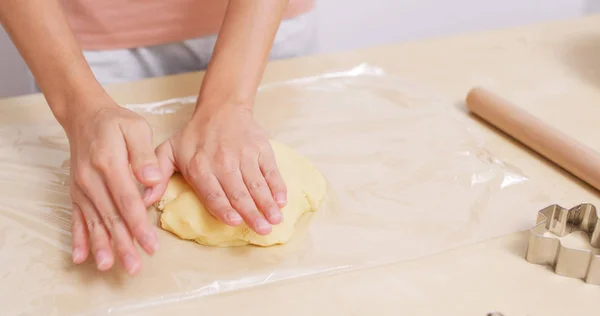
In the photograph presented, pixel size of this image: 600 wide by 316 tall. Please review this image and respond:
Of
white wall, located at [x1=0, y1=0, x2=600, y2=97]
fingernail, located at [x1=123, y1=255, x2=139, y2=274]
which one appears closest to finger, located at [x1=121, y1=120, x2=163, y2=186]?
fingernail, located at [x1=123, y1=255, x2=139, y2=274]

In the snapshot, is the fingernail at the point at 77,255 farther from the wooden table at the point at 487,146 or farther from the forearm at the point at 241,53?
the forearm at the point at 241,53

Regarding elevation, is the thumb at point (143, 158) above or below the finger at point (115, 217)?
above

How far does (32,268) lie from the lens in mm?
750

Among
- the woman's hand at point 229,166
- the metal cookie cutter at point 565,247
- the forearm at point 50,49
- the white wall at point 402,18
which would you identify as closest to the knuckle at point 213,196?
the woman's hand at point 229,166

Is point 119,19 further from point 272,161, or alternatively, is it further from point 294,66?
point 272,161

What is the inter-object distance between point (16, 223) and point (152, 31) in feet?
1.48

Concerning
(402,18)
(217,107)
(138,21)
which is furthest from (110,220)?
(402,18)

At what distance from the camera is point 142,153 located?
2.54 feet

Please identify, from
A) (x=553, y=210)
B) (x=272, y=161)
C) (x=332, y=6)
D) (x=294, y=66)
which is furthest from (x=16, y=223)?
(x=332, y=6)

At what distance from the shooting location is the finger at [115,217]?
0.69 meters

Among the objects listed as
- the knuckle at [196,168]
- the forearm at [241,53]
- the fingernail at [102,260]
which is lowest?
the fingernail at [102,260]

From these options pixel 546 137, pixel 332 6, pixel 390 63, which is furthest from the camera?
pixel 332 6

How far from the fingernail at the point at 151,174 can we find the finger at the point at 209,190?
0.06 meters

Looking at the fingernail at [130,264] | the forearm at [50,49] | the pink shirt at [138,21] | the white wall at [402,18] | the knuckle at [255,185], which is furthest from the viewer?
the white wall at [402,18]
